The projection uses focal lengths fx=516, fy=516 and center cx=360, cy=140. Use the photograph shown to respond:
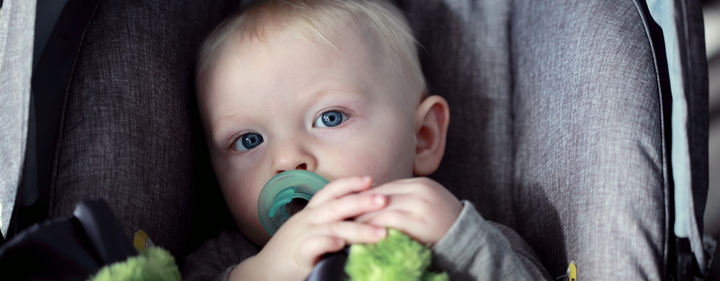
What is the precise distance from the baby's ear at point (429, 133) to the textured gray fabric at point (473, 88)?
0.18 m

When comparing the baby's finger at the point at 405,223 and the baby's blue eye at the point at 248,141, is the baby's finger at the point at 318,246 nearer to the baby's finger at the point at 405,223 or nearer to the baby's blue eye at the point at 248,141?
the baby's finger at the point at 405,223

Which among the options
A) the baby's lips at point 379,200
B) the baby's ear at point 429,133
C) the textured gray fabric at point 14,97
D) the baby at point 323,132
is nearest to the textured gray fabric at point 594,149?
the baby at point 323,132

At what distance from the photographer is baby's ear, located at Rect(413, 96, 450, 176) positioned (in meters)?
1.16

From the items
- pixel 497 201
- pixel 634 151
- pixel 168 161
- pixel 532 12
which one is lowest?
pixel 497 201

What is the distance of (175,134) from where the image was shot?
3.47ft

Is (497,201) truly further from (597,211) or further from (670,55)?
(670,55)

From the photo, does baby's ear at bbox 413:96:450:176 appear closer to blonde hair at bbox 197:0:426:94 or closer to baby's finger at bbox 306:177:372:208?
blonde hair at bbox 197:0:426:94

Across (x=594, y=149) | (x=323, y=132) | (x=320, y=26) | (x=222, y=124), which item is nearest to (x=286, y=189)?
(x=323, y=132)

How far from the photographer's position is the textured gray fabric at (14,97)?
29.1 inches

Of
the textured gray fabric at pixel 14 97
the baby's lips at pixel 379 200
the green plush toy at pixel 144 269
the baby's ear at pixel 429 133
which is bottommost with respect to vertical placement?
the baby's ear at pixel 429 133

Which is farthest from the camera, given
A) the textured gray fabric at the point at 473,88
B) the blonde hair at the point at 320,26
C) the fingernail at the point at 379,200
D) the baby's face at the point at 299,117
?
the textured gray fabric at the point at 473,88

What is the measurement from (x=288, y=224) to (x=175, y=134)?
405mm

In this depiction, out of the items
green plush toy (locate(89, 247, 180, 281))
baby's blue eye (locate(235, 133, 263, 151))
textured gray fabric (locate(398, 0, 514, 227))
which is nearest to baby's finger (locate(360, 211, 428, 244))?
green plush toy (locate(89, 247, 180, 281))

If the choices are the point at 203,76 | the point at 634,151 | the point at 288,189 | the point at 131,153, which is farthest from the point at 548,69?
the point at 131,153
